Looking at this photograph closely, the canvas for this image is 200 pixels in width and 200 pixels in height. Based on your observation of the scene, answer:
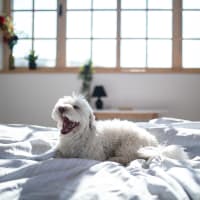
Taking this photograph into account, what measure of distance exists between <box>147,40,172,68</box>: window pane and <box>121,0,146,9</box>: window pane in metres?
0.43

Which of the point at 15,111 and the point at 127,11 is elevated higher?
the point at 127,11

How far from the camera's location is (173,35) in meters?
3.82

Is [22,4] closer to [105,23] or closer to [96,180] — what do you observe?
[105,23]

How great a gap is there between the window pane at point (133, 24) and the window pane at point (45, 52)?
0.87 m

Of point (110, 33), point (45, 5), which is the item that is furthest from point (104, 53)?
point (45, 5)

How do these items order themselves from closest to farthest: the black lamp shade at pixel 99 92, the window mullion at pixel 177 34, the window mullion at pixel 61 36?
1. the black lamp shade at pixel 99 92
2. the window mullion at pixel 177 34
3. the window mullion at pixel 61 36

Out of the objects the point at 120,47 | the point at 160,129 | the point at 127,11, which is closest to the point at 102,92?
the point at 120,47

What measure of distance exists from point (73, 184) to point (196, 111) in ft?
9.94

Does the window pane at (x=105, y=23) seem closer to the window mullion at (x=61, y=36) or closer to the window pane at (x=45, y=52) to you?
the window mullion at (x=61, y=36)

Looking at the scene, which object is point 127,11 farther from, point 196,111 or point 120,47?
point 196,111

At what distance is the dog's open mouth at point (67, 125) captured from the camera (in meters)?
1.42

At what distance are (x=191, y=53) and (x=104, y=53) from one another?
3.40ft

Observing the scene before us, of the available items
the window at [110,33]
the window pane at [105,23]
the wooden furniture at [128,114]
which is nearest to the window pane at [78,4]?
the window at [110,33]

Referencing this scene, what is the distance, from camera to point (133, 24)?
3883 mm
